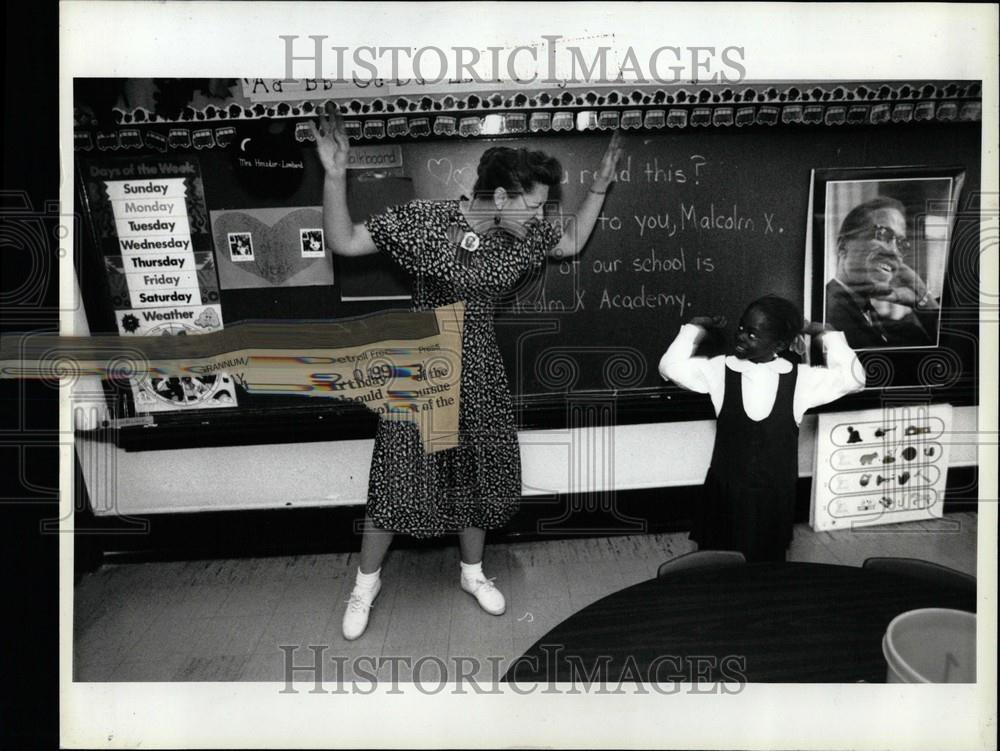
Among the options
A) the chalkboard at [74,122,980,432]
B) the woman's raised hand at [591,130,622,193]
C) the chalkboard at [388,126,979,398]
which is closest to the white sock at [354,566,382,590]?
the chalkboard at [74,122,980,432]

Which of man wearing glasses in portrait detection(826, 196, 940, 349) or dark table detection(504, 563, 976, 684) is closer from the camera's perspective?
dark table detection(504, 563, 976, 684)

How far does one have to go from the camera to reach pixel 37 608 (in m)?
1.87

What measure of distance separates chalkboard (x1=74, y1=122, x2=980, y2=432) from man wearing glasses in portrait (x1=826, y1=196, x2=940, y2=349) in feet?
0.22

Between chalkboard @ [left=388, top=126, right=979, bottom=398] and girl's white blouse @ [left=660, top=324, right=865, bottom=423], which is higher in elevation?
chalkboard @ [left=388, top=126, right=979, bottom=398]

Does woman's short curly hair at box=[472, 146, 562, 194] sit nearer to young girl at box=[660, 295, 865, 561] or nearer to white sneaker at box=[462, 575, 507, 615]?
young girl at box=[660, 295, 865, 561]

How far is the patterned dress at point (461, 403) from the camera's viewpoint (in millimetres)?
1882

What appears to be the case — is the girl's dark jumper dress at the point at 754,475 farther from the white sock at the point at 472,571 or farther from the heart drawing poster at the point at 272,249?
the heart drawing poster at the point at 272,249

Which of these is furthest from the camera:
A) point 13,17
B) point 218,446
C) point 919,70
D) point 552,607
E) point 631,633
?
point 218,446

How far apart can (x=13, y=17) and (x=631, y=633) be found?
1944 millimetres

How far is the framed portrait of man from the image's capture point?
1.99m

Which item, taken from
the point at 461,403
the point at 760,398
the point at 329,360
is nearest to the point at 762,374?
the point at 760,398

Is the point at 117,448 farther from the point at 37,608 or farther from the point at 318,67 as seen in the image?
the point at 318,67

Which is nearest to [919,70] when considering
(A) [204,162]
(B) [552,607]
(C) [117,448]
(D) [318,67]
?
(D) [318,67]

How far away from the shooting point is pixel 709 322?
2061mm
